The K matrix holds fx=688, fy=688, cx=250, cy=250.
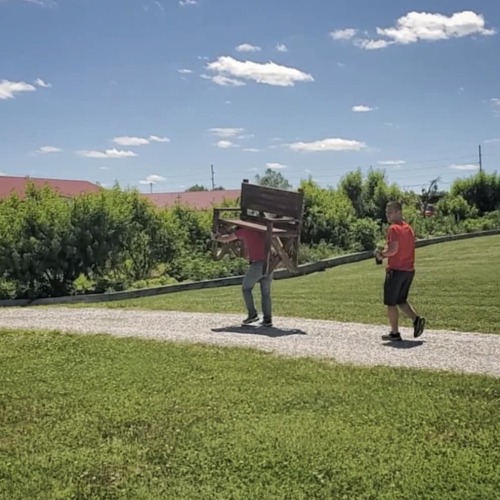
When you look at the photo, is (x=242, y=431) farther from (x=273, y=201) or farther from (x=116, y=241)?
(x=116, y=241)

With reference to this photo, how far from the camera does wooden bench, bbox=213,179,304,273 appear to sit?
970 cm

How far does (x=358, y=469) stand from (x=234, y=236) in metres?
6.14

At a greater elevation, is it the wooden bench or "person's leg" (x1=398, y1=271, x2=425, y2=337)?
the wooden bench

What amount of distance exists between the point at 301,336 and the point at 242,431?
384 centimetres

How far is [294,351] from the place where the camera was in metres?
7.64

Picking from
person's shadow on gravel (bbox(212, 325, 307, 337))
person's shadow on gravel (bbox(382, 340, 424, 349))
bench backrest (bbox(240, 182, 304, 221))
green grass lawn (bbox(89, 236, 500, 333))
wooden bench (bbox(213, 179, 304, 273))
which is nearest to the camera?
person's shadow on gravel (bbox(382, 340, 424, 349))

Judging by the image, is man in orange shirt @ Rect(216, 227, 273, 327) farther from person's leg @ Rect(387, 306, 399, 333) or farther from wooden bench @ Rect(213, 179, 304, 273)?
person's leg @ Rect(387, 306, 399, 333)

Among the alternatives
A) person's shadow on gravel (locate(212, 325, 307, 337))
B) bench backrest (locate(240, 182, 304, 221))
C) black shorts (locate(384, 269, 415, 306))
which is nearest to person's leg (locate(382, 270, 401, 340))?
black shorts (locate(384, 269, 415, 306))

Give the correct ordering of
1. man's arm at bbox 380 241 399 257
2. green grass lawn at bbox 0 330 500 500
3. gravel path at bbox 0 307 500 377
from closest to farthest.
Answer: green grass lawn at bbox 0 330 500 500 < gravel path at bbox 0 307 500 377 < man's arm at bbox 380 241 399 257

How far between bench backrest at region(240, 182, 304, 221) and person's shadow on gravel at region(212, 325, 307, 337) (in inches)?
66.5

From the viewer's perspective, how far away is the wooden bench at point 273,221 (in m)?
9.70

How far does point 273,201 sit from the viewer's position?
1011cm

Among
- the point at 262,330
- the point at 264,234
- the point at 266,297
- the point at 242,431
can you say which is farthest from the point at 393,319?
the point at 242,431

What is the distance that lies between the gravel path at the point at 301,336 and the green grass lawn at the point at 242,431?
0.59 metres
